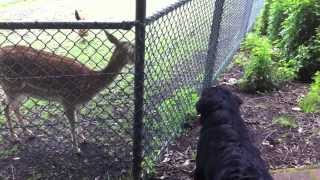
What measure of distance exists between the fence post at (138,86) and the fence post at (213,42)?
1.97 meters

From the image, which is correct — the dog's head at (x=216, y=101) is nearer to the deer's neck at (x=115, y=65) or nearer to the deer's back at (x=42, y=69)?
the deer's neck at (x=115, y=65)

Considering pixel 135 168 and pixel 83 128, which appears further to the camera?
pixel 83 128

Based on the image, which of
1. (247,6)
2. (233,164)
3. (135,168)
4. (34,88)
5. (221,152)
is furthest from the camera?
(247,6)

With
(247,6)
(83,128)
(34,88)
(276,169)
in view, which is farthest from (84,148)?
(247,6)

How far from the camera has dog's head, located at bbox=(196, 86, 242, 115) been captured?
Answer: 13.2ft

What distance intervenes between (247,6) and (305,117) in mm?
3563

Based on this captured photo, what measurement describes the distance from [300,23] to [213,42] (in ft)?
6.66

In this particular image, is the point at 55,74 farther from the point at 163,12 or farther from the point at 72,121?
the point at 163,12

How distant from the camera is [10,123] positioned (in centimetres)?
515

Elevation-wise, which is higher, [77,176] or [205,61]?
[205,61]

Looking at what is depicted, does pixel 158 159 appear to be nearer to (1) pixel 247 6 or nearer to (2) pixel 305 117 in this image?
(2) pixel 305 117

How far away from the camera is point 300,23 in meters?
6.93

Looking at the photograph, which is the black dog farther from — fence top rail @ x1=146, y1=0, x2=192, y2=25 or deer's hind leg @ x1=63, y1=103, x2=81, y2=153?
deer's hind leg @ x1=63, y1=103, x2=81, y2=153

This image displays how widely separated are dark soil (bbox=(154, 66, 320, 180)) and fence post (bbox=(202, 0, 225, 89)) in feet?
1.83
